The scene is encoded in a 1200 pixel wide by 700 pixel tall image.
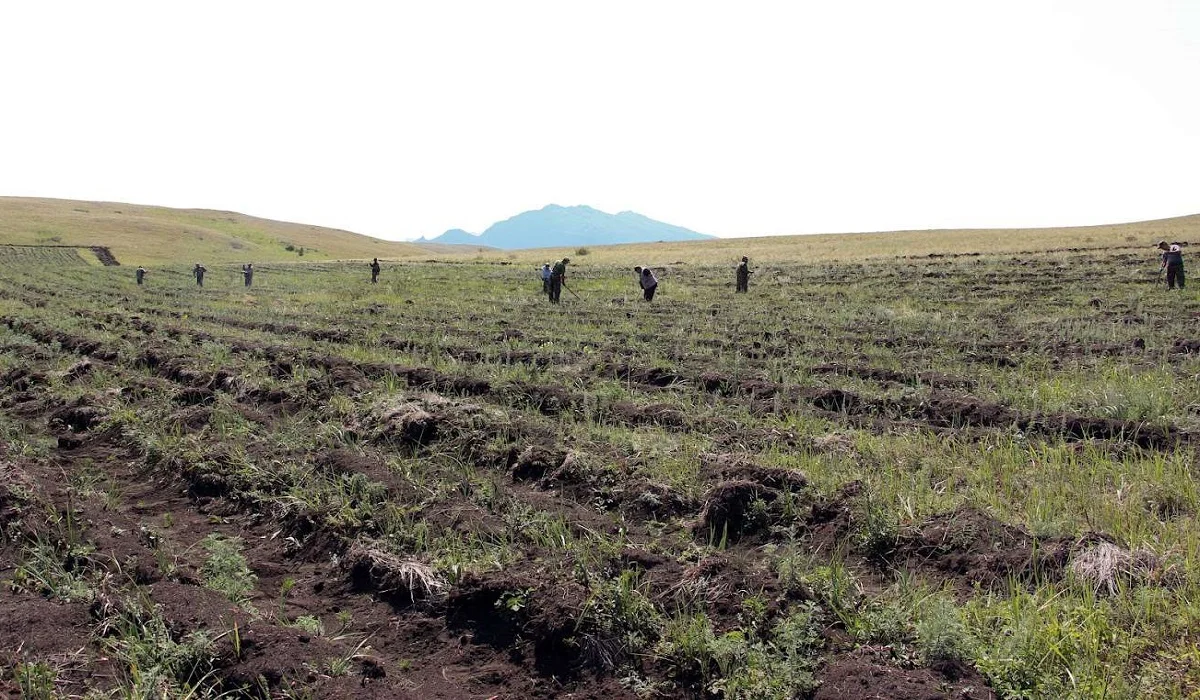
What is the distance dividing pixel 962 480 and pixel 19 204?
12058 cm

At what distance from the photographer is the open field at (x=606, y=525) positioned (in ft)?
11.8

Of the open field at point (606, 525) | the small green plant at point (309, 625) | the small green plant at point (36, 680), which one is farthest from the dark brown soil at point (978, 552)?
the small green plant at point (36, 680)

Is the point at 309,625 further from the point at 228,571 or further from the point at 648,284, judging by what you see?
the point at 648,284

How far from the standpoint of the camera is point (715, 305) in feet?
65.6

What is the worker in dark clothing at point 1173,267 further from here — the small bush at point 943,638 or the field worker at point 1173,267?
the small bush at point 943,638

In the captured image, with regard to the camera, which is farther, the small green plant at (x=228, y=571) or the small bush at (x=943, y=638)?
the small green plant at (x=228, y=571)

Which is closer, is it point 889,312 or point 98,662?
point 98,662

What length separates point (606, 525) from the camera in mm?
5215

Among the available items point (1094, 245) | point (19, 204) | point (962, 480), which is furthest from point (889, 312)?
point (19, 204)

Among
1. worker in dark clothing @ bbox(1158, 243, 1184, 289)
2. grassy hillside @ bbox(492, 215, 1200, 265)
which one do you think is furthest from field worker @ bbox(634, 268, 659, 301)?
grassy hillside @ bbox(492, 215, 1200, 265)

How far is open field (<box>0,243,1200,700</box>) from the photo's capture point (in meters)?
3.60

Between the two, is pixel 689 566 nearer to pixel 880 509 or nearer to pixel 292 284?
pixel 880 509

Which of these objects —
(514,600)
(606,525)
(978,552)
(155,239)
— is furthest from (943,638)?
(155,239)

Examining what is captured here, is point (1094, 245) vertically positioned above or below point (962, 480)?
above
